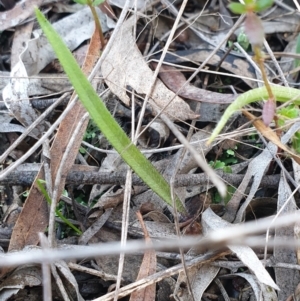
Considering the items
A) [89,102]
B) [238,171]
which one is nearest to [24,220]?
[89,102]

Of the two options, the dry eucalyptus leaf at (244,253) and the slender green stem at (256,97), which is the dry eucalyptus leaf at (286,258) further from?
the slender green stem at (256,97)

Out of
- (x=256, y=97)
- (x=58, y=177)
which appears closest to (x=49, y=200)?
(x=58, y=177)

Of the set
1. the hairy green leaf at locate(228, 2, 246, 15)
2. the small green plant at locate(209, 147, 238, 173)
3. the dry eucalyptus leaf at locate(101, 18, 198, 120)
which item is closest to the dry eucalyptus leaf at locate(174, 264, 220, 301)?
the small green plant at locate(209, 147, 238, 173)

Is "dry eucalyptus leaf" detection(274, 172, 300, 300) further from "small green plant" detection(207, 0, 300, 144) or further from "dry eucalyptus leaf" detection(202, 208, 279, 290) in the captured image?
"small green plant" detection(207, 0, 300, 144)

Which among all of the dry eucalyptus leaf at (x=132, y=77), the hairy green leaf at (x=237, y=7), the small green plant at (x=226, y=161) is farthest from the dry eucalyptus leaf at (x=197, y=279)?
the hairy green leaf at (x=237, y=7)

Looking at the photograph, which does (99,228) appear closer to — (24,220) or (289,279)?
(24,220)

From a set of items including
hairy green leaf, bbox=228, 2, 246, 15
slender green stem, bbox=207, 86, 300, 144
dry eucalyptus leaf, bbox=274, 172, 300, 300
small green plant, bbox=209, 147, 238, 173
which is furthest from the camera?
small green plant, bbox=209, 147, 238, 173

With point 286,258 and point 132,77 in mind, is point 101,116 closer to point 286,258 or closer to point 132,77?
point 132,77
